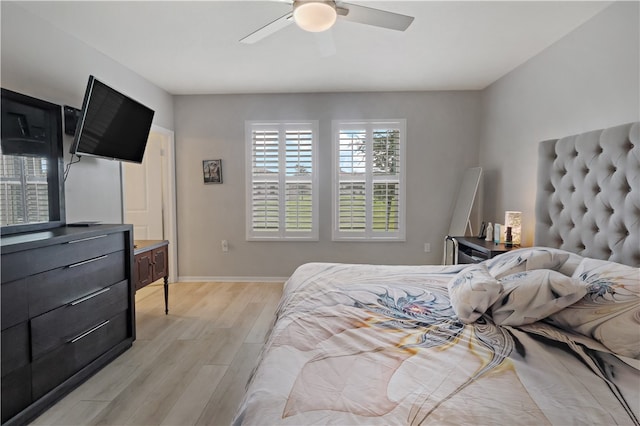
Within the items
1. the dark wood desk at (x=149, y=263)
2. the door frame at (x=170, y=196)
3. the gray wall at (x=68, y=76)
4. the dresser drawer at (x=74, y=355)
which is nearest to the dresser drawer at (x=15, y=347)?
the dresser drawer at (x=74, y=355)

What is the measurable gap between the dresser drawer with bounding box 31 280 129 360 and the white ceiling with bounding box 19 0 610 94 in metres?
2.05

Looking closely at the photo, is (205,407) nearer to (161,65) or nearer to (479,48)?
(161,65)

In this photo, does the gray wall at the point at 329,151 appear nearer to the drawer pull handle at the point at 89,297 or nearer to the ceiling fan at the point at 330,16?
the drawer pull handle at the point at 89,297

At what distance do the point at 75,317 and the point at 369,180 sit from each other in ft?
11.2

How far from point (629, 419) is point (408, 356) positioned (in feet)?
1.99

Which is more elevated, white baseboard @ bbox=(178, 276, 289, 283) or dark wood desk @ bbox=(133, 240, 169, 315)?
dark wood desk @ bbox=(133, 240, 169, 315)

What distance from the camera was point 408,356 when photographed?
3.99 ft

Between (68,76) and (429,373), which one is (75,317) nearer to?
(68,76)

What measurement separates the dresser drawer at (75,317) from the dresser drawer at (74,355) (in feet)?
0.15

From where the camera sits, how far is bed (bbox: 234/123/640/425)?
951mm

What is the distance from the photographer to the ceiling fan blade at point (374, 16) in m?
1.87

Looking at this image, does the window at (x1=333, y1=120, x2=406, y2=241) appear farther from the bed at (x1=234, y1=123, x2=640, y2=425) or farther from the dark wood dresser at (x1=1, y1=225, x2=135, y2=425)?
the dark wood dresser at (x1=1, y1=225, x2=135, y2=425)

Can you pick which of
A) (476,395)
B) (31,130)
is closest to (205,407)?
(476,395)

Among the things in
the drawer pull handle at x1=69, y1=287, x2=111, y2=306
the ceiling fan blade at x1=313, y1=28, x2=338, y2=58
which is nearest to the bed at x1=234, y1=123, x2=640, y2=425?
the drawer pull handle at x1=69, y1=287, x2=111, y2=306
